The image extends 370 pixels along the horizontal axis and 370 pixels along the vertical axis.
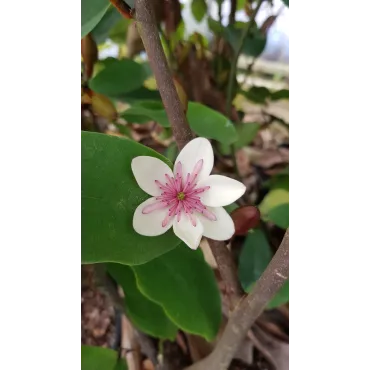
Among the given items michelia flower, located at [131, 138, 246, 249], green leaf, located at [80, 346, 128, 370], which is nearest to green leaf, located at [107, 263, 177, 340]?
green leaf, located at [80, 346, 128, 370]

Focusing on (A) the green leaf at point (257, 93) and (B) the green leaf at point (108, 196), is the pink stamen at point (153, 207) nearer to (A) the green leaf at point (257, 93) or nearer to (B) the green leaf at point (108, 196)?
(B) the green leaf at point (108, 196)

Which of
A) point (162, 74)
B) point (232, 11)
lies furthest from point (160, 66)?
point (232, 11)

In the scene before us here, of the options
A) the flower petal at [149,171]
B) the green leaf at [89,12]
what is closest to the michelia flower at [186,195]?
the flower petal at [149,171]

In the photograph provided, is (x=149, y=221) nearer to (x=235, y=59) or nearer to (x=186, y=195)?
(x=186, y=195)

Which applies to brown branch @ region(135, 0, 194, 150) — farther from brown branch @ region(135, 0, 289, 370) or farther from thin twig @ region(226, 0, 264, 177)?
thin twig @ region(226, 0, 264, 177)
